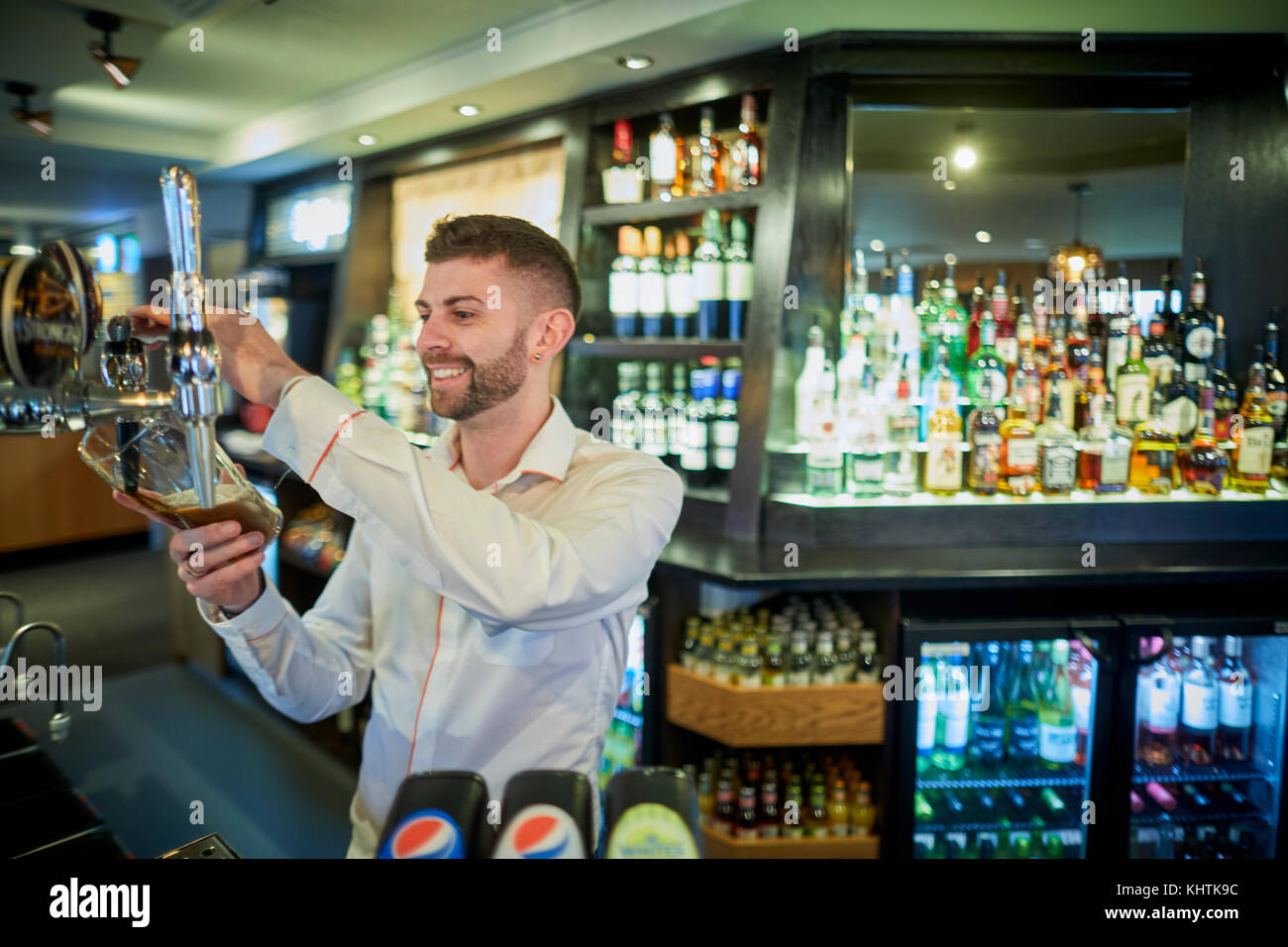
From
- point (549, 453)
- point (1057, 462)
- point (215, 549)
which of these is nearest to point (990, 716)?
point (1057, 462)

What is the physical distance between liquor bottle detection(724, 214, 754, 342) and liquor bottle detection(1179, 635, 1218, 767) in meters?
1.46

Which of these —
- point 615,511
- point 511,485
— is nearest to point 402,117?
point 511,485

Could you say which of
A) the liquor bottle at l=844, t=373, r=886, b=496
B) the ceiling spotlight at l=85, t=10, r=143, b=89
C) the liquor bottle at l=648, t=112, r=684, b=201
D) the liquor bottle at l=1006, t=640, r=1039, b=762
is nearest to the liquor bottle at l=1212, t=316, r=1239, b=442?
the liquor bottle at l=1006, t=640, r=1039, b=762

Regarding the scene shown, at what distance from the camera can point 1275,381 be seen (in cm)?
210

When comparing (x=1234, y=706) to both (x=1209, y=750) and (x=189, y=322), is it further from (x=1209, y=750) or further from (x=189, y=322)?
(x=189, y=322)

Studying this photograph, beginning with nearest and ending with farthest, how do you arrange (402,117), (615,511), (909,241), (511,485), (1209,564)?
(615,511)
(511,485)
(1209,564)
(909,241)
(402,117)

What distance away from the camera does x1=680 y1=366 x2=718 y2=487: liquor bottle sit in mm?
2297

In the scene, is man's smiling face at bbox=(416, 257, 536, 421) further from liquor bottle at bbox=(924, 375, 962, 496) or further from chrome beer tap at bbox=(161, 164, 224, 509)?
liquor bottle at bbox=(924, 375, 962, 496)

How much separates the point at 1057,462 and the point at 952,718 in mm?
728

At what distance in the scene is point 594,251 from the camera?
2.52 m

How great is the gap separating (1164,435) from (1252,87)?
97 centimetres

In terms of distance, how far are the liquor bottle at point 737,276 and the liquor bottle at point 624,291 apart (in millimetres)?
294

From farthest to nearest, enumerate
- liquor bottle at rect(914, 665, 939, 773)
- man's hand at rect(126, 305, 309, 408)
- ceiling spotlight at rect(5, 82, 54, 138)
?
liquor bottle at rect(914, 665, 939, 773) → ceiling spotlight at rect(5, 82, 54, 138) → man's hand at rect(126, 305, 309, 408)
